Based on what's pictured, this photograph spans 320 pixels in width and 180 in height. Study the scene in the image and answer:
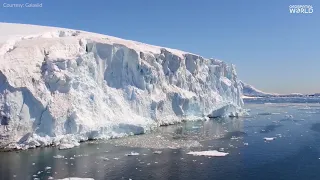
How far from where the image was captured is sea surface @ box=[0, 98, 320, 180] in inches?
619

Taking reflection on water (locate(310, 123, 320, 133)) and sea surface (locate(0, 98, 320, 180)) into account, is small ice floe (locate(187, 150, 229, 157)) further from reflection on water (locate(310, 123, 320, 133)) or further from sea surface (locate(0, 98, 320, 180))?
reflection on water (locate(310, 123, 320, 133))

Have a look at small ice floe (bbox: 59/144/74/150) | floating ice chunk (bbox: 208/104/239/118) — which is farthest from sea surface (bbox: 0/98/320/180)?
floating ice chunk (bbox: 208/104/239/118)

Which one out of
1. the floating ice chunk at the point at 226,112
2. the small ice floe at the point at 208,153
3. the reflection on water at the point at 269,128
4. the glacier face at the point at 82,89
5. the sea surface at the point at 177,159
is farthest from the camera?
the floating ice chunk at the point at 226,112

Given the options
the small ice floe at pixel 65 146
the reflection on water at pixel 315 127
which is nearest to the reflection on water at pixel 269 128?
the reflection on water at pixel 315 127

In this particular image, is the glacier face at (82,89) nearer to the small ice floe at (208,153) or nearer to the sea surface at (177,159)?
the sea surface at (177,159)

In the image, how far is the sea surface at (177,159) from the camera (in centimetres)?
1573

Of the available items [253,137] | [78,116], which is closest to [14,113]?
[78,116]

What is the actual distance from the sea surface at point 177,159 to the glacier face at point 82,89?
148cm

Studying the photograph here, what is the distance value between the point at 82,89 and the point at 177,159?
9311mm

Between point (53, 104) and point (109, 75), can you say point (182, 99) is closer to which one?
point (109, 75)

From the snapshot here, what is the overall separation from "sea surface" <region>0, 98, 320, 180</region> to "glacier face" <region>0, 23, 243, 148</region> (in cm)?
148

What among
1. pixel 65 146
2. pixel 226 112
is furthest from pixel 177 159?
pixel 226 112

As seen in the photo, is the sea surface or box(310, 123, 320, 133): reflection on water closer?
the sea surface

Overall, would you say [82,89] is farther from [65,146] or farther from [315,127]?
[315,127]
